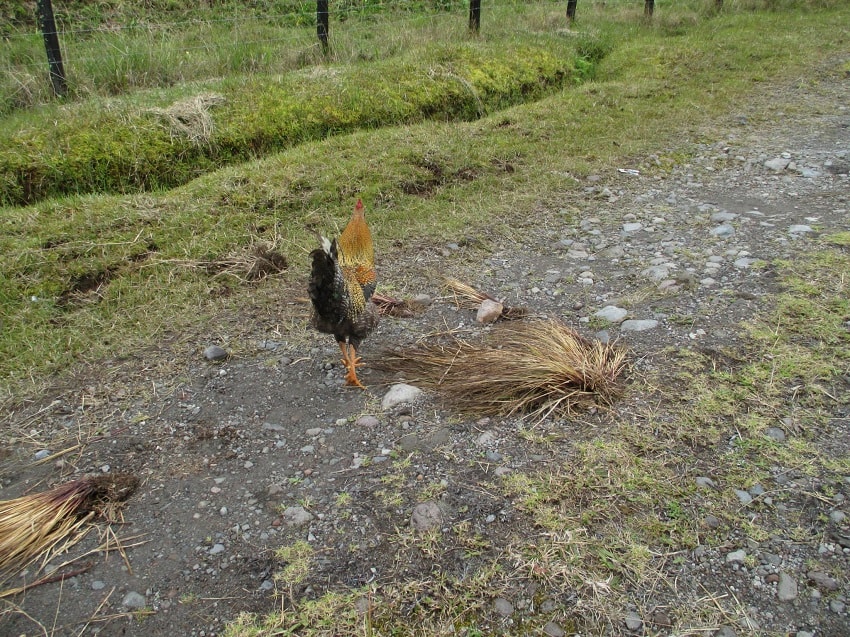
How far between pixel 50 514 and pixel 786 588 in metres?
3.50

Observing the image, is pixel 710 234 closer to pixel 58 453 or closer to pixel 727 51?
pixel 58 453

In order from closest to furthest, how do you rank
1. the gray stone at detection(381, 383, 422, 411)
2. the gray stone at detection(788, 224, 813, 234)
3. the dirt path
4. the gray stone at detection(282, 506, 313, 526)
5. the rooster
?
the dirt path, the gray stone at detection(282, 506, 313, 526), the rooster, the gray stone at detection(381, 383, 422, 411), the gray stone at detection(788, 224, 813, 234)

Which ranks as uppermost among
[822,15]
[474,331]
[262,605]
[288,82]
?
[822,15]

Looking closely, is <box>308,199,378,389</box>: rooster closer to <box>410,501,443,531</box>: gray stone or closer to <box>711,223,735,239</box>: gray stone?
<box>410,501,443,531</box>: gray stone

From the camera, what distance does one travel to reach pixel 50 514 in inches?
123

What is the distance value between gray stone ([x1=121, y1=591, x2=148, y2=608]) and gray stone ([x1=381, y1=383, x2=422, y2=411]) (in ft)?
5.56

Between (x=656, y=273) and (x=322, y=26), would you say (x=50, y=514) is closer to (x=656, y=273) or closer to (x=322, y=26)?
(x=656, y=273)

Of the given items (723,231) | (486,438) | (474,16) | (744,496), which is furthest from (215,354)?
(474,16)

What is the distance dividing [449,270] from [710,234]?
99.7 inches

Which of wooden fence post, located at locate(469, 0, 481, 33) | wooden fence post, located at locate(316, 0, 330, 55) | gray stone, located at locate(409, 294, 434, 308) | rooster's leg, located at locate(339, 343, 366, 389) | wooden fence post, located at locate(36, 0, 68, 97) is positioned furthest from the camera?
wooden fence post, located at locate(469, 0, 481, 33)

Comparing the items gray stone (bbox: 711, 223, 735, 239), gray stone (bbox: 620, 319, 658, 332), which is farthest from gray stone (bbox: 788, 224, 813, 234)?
gray stone (bbox: 620, 319, 658, 332)

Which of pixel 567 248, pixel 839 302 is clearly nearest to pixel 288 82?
pixel 567 248

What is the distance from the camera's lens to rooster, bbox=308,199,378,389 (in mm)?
3781

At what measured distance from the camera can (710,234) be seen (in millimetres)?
5863
